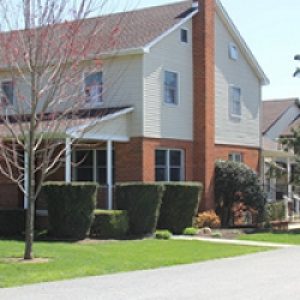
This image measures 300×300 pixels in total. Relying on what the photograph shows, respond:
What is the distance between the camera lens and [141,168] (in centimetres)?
2489

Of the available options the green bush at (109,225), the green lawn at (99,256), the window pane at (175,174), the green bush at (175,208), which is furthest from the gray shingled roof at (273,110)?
the green lawn at (99,256)

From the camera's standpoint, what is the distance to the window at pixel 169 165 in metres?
26.3

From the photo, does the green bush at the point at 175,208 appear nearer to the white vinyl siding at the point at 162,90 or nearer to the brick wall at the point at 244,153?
the white vinyl siding at the point at 162,90

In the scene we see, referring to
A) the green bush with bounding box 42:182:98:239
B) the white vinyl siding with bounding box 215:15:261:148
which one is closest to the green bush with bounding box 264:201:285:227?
the white vinyl siding with bounding box 215:15:261:148

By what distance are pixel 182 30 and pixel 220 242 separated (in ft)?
30.8

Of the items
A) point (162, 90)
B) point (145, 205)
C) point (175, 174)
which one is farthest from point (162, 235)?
point (162, 90)

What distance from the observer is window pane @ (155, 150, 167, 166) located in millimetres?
26219

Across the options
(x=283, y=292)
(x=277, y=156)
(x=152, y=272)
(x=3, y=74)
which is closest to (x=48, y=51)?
(x=152, y=272)

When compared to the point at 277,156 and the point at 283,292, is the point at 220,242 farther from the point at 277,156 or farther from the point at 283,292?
the point at 277,156

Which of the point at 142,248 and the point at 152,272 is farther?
the point at 142,248

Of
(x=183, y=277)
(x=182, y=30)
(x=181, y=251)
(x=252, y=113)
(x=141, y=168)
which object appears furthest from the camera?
(x=252, y=113)

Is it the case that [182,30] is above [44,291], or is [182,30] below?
above

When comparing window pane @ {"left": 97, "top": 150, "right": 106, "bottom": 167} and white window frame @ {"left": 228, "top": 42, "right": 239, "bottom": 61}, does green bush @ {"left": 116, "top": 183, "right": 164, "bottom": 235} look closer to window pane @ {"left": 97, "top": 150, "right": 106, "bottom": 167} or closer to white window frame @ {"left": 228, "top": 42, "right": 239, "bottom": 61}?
window pane @ {"left": 97, "top": 150, "right": 106, "bottom": 167}

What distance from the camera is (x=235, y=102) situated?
30141 millimetres
